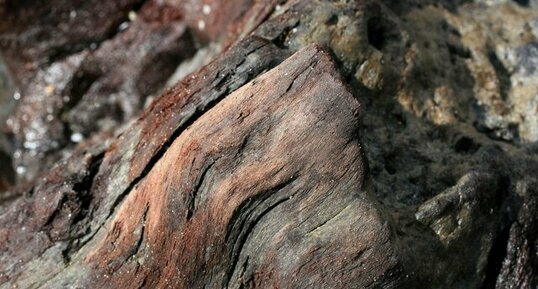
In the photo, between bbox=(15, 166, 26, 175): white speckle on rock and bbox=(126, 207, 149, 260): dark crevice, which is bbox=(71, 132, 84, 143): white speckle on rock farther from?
bbox=(126, 207, 149, 260): dark crevice

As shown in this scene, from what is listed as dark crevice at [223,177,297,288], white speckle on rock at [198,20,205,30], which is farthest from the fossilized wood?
white speckle on rock at [198,20,205,30]

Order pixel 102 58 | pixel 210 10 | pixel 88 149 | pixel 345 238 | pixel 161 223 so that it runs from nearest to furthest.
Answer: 1. pixel 345 238
2. pixel 161 223
3. pixel 88 149
4. pixel 210 10
5. pixel 102 58

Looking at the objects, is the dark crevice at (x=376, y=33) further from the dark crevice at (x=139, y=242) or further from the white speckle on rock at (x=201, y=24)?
the white speckle on rock at (x=201, y=24)

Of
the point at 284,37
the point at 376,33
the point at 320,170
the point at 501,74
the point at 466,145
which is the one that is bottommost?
the point at 466,145

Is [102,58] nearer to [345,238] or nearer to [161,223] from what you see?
[161,223]

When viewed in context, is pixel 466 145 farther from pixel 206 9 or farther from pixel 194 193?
pixel 206 9

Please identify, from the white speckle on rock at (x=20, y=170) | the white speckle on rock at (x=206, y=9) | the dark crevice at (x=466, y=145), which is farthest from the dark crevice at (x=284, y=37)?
the white speckle on rock at (x=20, y=170)

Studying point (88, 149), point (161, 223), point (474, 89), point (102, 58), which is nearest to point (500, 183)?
point (474, 89)

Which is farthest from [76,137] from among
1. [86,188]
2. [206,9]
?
[86,188]
